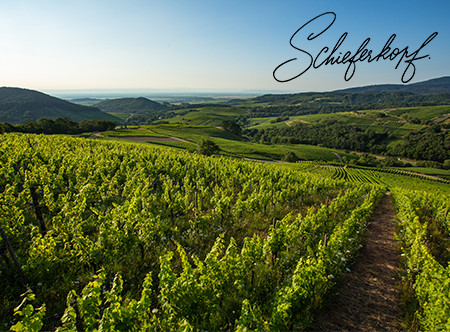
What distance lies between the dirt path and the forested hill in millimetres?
205240

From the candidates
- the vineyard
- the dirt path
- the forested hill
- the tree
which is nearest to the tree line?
the tree

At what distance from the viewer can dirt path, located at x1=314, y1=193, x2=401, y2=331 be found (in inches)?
233

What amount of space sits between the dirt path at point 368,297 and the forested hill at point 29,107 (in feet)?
673

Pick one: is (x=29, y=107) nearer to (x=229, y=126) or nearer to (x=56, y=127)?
(x=56, y=127)

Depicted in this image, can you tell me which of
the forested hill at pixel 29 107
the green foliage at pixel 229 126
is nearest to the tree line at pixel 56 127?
the green foliage at pixel 229 126

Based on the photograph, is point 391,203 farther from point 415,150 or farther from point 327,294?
point 415,150

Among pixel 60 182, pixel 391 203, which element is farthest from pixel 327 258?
pixel 391 203

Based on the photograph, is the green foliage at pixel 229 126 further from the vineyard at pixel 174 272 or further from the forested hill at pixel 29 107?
the forested hill at pixel 29 107

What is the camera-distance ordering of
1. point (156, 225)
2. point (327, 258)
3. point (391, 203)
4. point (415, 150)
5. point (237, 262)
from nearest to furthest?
1. point (237, 262)
2. point (327, 258)
3. point (156, 225)
4. point (391, 203)
5. point (415, 150)

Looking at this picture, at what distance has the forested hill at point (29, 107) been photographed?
158 meters

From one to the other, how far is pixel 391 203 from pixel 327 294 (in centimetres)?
1940

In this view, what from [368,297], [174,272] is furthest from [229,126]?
[368,297]

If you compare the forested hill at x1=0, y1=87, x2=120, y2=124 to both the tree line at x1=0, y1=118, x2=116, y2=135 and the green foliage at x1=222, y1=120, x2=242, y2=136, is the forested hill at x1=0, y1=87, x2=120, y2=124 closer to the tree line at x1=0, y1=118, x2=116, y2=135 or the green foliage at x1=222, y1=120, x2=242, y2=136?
the tree line at x1=0, y1=118, x2=116, y2=135

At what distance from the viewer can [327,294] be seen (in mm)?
6602
